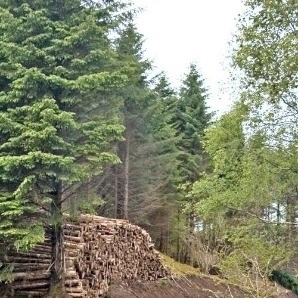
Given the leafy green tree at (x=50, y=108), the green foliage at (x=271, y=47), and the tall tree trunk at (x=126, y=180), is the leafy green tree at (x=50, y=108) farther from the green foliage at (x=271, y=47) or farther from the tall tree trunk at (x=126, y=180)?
the tall tree trunk at (x=126, y=180)

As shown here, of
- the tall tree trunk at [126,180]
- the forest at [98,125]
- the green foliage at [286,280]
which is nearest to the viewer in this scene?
the forest at [98,125]

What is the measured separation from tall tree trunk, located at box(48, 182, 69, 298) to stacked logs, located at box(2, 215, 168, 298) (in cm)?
23

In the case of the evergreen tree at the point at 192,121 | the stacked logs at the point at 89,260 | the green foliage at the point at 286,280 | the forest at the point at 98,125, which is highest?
the evergreen tree at the point at 192,121

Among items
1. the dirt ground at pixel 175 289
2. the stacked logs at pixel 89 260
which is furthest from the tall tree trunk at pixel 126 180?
the stacked logs at pixel 89 260

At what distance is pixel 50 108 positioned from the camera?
1004 centimetres

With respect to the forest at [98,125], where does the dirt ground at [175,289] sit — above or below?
below

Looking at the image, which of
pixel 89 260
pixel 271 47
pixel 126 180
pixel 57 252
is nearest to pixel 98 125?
pixel 57 252

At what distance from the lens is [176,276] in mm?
17781

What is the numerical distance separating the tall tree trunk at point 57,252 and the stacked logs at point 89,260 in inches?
9.0

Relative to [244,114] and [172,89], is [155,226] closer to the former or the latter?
[172,89]

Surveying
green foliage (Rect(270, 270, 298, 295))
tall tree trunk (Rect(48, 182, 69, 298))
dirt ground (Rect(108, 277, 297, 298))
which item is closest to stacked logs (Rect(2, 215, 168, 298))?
tall tree trunk (Rect(48, 182, 69, 298))

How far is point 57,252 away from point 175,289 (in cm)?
643

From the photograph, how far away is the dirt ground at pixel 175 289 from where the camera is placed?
13.2 meters

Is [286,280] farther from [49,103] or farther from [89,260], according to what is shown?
[49,103]
